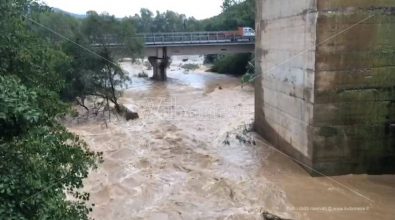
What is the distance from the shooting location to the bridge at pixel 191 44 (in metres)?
43.2

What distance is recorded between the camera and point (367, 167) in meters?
13.3

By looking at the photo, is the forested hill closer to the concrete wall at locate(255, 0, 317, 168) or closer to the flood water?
the flood water

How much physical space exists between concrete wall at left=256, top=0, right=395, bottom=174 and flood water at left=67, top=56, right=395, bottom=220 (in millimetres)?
742

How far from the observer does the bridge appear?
1700 inches

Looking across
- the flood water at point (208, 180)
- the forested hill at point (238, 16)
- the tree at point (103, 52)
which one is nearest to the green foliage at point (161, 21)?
the forested hill at point (238, 16)

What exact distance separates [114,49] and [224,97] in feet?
34.2

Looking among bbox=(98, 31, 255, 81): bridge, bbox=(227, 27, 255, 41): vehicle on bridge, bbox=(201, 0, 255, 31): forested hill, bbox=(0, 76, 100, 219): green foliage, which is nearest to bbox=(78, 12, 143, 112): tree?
bbox=(0, 76, 100, 219): green foliage

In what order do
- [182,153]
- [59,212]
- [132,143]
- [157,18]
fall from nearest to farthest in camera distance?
[59,212]
[182,153]
[132,143]
[157,18]

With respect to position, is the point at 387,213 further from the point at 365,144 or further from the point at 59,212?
the point at 59,212

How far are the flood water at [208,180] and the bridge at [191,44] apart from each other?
21267 millimetres

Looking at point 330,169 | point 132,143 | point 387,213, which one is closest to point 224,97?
point 132,143

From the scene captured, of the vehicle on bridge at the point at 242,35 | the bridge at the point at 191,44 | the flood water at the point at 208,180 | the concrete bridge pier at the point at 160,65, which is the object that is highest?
the vehicle on bridge at the point at 242,35

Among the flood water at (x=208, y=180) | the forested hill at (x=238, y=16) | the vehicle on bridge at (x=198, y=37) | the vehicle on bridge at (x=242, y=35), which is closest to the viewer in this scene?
the flood water at (x=208, y=180)

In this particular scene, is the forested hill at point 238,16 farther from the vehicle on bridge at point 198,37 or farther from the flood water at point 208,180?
the flood water at point 208,180
